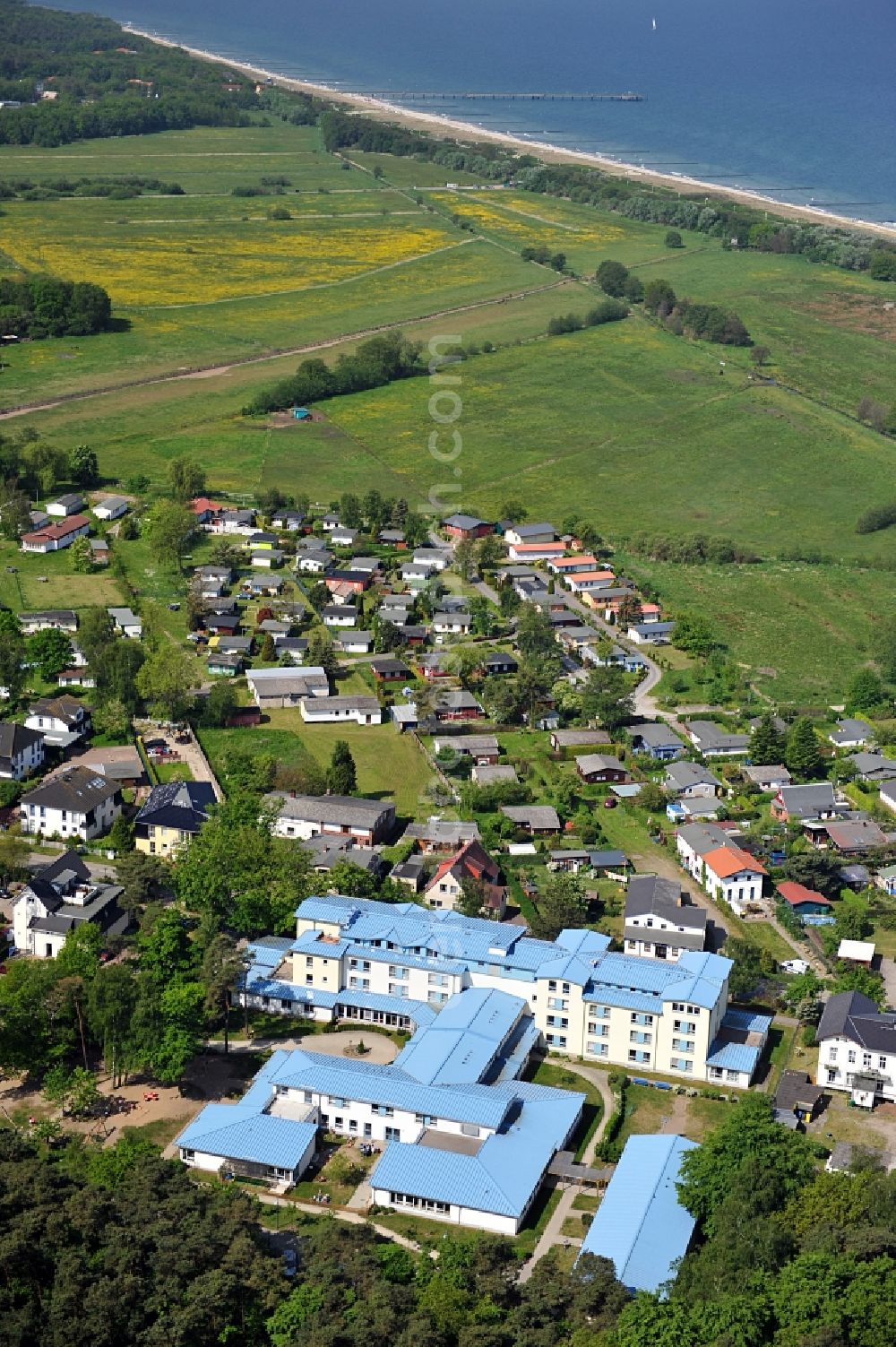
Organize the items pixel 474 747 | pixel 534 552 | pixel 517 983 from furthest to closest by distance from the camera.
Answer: pixel 534 552
pixel 474 747
pixel 517 983

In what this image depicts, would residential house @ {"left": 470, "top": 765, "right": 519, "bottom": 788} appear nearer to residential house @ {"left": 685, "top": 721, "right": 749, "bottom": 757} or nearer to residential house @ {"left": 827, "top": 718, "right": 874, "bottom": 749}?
residential house @ {"left": 685, "top": 721, "right": 749, "bottom": 757}

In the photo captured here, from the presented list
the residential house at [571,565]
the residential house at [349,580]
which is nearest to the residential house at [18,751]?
the residential house at [349,580]

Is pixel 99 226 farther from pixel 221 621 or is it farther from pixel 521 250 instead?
pixel 221 621

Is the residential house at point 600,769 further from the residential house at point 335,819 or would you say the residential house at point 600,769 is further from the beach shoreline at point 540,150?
the beach shoreline at point 540,150

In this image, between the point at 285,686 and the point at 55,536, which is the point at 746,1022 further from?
the point at 55,536

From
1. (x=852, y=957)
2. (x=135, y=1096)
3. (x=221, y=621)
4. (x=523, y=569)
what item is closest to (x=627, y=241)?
(x=523, y=569)

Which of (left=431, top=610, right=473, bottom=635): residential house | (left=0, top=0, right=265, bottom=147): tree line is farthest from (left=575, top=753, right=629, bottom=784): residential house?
(left=0, top=0, right=265, bottom=147): tree line

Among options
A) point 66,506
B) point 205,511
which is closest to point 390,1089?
point 205,511
